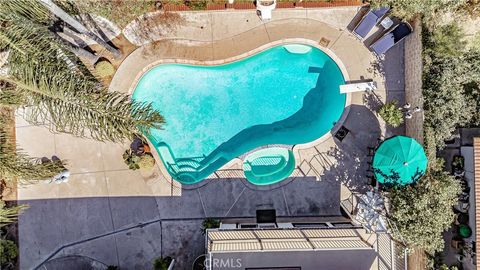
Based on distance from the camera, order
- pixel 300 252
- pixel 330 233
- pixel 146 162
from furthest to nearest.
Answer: pixel 146 162
pixel 330 233
pixel 300 252

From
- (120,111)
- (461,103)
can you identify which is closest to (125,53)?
(120,111)

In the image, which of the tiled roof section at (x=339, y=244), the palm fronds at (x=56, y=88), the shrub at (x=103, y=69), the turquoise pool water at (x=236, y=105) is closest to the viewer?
the palm fronds at (x=56, y=88)

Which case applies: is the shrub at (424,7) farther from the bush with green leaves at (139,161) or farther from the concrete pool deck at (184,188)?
the bush with green leaves at (139,161)

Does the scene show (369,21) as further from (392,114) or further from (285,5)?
(392,114)

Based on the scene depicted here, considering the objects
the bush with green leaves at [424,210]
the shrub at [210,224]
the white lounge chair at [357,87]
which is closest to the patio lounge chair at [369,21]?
the white lounge chair at [357,87]

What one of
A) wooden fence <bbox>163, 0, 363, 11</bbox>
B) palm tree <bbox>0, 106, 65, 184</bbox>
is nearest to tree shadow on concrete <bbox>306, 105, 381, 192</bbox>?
wooden fence <bbox>163, 0, 363, 11</bbox>

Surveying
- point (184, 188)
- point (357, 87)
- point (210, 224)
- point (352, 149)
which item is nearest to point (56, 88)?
point (184, 188)

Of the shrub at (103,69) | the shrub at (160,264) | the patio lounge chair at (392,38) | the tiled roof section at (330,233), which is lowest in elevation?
the tiled roof section at (330,233)
